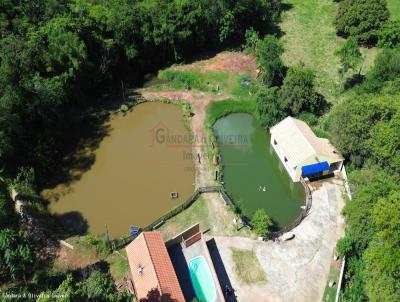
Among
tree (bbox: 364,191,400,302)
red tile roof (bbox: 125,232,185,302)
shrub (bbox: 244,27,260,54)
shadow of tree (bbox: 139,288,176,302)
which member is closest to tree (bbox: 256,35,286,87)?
shrub (bbox: 244,27,260,54)

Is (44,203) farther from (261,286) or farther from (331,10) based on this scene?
(331,10)

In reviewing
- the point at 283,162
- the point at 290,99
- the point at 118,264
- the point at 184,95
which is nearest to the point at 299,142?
the point at 283,162

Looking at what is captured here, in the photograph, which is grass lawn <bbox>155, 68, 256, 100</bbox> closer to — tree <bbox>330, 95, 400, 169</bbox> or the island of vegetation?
the island of vegetation

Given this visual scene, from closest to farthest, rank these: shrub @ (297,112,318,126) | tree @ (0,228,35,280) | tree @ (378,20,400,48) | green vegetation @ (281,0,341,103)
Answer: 1. tree @ (0,228,35,280)
2. shrub @ (297,112,318,126)
3. green vegetation @ (281,0,341,103)
4. tree @ (378,20,400,48)

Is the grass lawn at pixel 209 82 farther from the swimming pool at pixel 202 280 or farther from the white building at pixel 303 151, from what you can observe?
the swimming pool at pixel 202 280

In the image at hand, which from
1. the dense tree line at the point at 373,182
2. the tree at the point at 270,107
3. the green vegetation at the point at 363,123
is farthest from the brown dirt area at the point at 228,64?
the dense tree line at the point at 373,182

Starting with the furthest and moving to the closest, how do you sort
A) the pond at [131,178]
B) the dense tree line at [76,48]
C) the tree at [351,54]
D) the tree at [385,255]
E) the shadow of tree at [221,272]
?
the tree at [351,54]
the dense tree line at [76,48]
the pond at [131,178]
the shadow of tree at [221,272]
the tree at [385,255]

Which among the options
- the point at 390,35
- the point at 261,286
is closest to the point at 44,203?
the point at 261,286

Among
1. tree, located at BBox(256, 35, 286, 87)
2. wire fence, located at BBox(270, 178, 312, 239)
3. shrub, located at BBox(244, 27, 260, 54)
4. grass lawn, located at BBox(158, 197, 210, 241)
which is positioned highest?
shrub, located at BBox(244, 27, 260, 54)
